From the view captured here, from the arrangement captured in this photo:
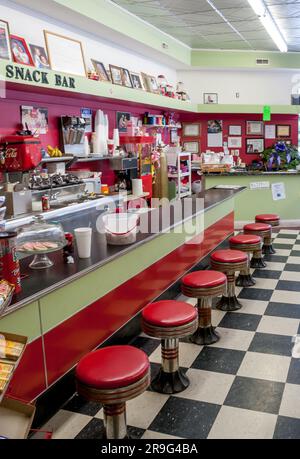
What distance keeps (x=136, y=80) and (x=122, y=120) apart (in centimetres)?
65

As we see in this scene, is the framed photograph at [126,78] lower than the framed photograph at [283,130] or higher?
higher

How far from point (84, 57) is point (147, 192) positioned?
2.17 meters

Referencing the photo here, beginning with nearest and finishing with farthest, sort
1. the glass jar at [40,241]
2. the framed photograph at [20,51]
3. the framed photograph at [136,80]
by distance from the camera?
the glass jar at [40,241] < the framed photograph at [20,51] < the framed photograph at [136,80]

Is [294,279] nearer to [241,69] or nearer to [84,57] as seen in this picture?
[84,57]

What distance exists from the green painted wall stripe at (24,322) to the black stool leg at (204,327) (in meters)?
1.55

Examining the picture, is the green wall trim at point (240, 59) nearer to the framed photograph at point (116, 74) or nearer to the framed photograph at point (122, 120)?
the framed photograph at point (122, 120)

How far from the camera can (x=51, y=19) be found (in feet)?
16.9

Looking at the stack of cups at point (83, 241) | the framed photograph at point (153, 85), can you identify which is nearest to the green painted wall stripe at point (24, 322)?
the stack of cups at point (83, 241)

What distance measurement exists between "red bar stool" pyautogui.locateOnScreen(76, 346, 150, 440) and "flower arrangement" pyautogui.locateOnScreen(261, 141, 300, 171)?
6.45 m

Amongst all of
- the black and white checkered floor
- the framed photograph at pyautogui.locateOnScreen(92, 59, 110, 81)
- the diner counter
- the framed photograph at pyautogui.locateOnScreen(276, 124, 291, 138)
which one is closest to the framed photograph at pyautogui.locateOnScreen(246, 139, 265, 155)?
the framed photograph at pyautogui.locateOnScreen(276, 124, 291, 138)

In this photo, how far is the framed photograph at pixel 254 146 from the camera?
9602mm

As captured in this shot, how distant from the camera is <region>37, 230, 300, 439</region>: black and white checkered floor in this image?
2.49 meters

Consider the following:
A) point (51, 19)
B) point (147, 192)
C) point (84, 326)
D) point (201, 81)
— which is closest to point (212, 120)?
point (201, 81)
